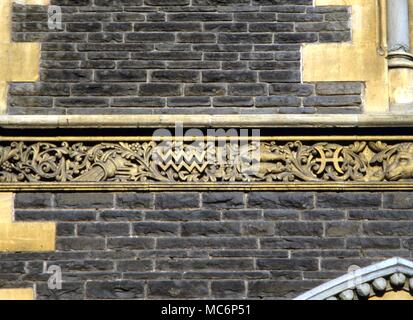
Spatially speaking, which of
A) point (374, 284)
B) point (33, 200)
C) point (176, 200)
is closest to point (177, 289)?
point (176, 200)

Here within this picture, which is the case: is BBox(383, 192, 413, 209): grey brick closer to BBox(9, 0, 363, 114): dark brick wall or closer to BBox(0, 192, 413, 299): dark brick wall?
BBox(0, 192, 413, 299): dark brick wall

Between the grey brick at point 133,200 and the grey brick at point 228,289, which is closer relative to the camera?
the grey brick at point 228,289

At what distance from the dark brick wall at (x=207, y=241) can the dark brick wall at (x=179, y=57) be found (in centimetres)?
61

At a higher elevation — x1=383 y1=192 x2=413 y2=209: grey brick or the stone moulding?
the stone moulding

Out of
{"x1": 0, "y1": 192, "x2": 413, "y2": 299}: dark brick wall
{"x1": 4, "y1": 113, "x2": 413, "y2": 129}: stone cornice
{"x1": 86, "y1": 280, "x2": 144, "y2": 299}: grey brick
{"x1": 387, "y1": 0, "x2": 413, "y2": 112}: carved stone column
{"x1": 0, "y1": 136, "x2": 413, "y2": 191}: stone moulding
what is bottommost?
{"x1": 86, "y1": 280, "x2": 144, "y2": 299}: grey brick

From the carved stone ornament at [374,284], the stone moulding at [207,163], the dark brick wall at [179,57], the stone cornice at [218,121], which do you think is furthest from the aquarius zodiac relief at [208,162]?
the carved stone ornament at [374,284]

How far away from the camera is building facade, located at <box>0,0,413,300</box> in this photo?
26.6ft

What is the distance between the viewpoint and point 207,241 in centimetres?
816

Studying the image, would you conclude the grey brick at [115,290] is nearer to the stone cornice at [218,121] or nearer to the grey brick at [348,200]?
the stone cornice at [218,121]

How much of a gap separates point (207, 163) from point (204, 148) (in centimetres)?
10

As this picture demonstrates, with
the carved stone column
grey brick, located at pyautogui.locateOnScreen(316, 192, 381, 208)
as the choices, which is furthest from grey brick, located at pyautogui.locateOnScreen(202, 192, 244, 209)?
the carved stone column

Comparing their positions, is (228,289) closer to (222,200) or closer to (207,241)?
(207,241)

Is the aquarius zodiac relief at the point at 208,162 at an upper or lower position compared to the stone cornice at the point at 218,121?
lower

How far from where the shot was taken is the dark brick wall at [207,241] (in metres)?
8.06
